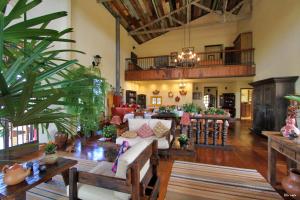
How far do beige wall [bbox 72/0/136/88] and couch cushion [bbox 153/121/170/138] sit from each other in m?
3.69

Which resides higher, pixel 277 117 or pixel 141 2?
pixel 141 2

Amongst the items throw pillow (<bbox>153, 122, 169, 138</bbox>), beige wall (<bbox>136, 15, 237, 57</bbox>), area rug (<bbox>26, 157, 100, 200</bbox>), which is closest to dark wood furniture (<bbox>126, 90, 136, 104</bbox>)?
beige wall (<bbox>136, 15, 237, 57</bbox>)

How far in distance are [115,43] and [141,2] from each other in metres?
2.28

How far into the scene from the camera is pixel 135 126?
12.3ft

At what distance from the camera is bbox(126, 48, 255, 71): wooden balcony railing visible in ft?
23.6

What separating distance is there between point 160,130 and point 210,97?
8.20 metres

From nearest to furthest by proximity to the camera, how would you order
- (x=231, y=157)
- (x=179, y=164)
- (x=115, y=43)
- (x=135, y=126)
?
1. (x=179, y=164)
2. (x=231, y=157)
3. (x=135, y=126)
4. (x=115, y=43)

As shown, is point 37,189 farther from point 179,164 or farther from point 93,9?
point 93,9

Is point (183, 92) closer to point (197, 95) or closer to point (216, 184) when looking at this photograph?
point (197, 95)

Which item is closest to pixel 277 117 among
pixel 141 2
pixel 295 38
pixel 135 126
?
pixel 295 38

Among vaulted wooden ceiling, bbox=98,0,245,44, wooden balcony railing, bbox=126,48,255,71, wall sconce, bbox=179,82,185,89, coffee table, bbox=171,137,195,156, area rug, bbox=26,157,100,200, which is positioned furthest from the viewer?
wall sconce, bbox=179,82,185,89

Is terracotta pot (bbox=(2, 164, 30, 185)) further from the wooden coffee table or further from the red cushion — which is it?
the red cushion

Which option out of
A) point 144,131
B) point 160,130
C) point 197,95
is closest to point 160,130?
point 160,130

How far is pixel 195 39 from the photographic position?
32.9 ft
